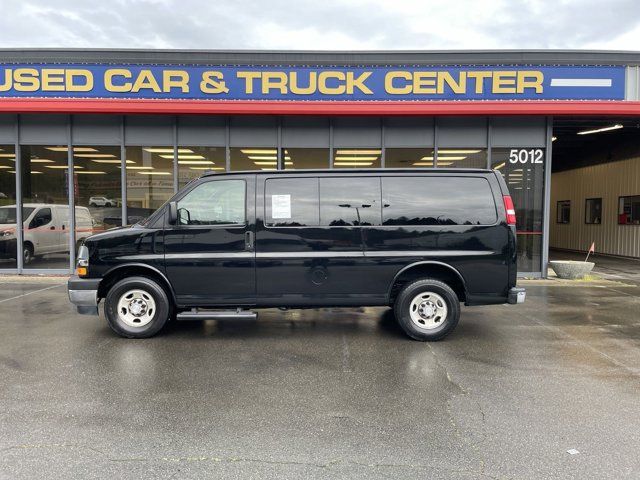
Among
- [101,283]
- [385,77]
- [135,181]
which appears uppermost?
[385,77]

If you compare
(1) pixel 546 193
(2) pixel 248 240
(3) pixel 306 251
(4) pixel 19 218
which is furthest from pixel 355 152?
(4) pixel 19 218

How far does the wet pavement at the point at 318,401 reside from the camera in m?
3.10

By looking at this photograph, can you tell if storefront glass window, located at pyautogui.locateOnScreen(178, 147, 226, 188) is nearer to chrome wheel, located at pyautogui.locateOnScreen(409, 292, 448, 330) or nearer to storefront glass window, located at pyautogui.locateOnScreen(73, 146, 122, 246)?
storefront glass window, located at pyautogui.locateOnScreen(73, 146, 122, 246)

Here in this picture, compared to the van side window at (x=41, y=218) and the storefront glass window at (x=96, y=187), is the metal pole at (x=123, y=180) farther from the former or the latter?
the van side window at (x=41, y=218)

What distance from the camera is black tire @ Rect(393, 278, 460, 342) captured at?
596 cm

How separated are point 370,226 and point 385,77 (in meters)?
7.00

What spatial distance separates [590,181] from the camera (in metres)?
19.2

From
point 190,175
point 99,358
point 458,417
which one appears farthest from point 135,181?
point 458,417

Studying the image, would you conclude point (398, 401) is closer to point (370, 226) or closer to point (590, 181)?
point (370, 226)

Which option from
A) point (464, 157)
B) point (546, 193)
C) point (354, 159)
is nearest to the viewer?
point (546, 193)

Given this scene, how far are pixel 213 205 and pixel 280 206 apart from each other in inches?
34.7

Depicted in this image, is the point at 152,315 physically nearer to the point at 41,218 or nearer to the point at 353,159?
the point at 353,159

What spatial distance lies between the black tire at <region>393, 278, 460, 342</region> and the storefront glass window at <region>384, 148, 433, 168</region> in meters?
6.41

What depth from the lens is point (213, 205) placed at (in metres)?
6.01
